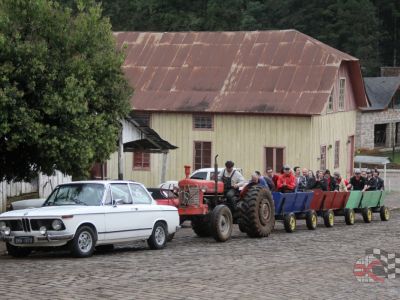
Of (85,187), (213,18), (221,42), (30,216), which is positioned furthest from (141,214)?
(213,18)

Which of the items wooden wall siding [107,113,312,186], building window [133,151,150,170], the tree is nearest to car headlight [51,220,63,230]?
the tree

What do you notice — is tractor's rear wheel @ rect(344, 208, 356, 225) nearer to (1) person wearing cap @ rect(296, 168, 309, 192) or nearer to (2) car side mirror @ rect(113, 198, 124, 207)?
(1) person wearing cap @ rect(296, 168, 309, 192)

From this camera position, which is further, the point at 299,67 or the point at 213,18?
the point at 213,18

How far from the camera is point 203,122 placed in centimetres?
4597

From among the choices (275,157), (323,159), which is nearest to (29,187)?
(275,157)

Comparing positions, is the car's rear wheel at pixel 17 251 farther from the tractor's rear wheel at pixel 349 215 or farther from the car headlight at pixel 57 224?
the tractor's rear wheel at pixel 349 215

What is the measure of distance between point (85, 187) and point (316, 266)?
5.25m

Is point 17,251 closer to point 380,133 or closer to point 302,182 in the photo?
point 302,182

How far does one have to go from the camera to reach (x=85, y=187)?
70.1 feet

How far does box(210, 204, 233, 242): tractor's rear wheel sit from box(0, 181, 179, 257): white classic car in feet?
4.19

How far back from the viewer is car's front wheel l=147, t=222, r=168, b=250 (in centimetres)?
2219

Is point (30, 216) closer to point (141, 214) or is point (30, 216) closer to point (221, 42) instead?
point (141, 214)

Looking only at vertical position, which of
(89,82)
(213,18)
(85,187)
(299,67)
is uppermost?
(213,18)

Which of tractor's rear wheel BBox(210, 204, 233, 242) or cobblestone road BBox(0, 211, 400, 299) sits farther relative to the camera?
tractor's rear wheel BBox(210, 204, 233, 242)
